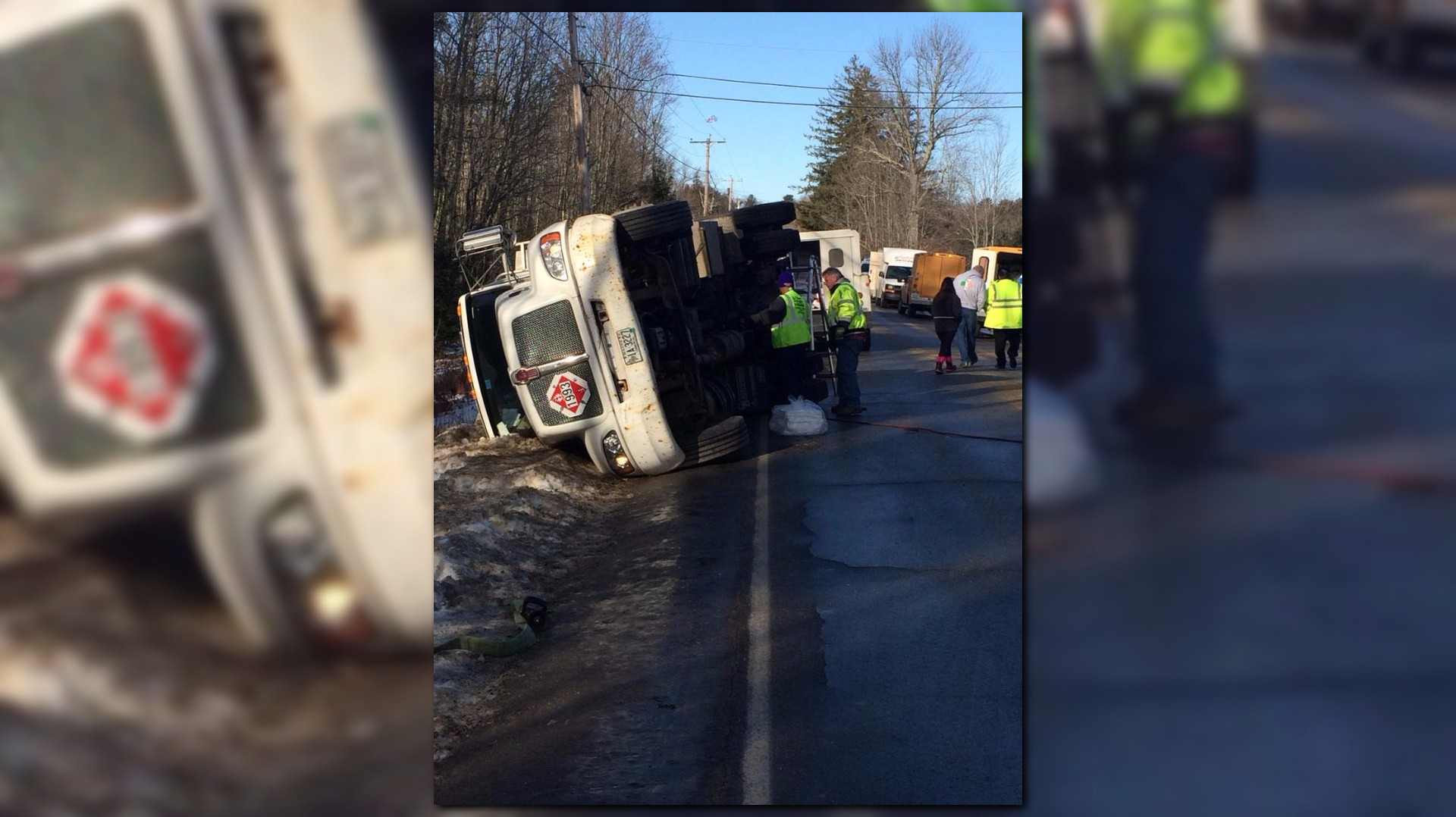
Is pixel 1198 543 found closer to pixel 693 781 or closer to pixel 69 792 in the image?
pixel 693 781

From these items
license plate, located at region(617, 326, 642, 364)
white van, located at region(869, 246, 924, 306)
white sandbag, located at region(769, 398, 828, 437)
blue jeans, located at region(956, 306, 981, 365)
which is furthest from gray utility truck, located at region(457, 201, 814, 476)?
white van, located at region(869, 246, 924, 306)

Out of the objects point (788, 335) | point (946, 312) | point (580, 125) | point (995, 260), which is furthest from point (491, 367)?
point (995, 260)

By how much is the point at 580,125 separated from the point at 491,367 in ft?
15.6

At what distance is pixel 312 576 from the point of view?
278 cm

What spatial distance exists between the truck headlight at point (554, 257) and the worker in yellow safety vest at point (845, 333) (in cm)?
354

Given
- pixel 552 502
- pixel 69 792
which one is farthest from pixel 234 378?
pixel 552 502

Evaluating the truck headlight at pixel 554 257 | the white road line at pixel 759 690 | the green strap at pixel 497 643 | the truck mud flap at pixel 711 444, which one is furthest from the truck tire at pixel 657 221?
the green strap at pixel 497 643

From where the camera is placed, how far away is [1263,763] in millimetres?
2768

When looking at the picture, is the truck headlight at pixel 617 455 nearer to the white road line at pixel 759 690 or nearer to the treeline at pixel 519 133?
the white road line at pixel 759 690

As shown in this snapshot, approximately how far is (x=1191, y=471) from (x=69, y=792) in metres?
2.80

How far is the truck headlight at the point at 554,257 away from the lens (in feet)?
27.8

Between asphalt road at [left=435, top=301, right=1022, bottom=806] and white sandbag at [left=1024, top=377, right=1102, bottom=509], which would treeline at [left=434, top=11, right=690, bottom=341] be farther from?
white sandbag at [left=1024, top=377, right=1102, bottom=509]

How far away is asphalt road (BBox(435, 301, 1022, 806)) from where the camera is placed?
4453mm

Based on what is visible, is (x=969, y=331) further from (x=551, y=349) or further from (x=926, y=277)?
(x=926, y=277)
